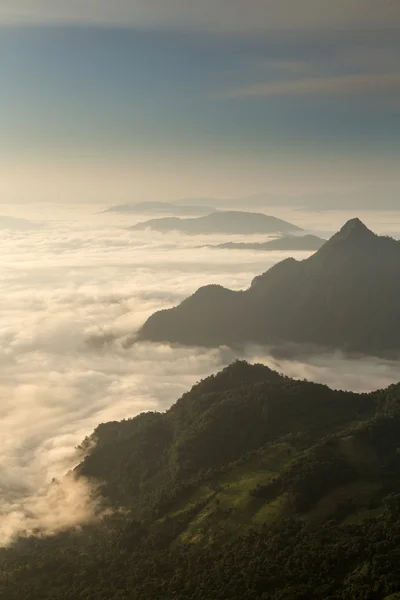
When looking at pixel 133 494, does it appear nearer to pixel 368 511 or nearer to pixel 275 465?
pixel 275 465

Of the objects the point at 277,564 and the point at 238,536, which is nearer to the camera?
the point at 277,564

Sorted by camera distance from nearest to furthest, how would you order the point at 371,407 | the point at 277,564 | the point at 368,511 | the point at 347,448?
the point at 277,564, the point at 368,511, the point at 347,448, the point at 371,407

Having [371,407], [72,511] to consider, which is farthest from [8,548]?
[371,407]

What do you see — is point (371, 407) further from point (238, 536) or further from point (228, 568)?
point (228, 568)

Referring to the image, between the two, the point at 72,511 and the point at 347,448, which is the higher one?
the point at 347,448

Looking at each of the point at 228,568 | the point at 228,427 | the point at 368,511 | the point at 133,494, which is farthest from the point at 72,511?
the point at 368,511

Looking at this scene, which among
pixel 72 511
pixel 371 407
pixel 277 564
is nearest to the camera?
pixel 277 564
